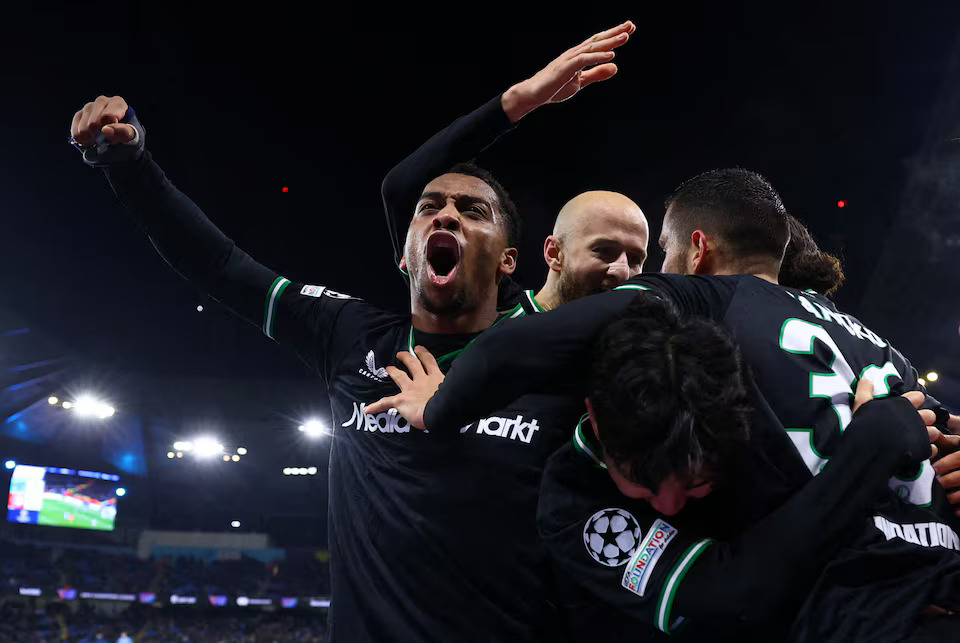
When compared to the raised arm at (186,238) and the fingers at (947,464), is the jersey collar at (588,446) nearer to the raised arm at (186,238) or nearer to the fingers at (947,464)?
the fingers at (947,464)

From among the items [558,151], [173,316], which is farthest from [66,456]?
[558,151]

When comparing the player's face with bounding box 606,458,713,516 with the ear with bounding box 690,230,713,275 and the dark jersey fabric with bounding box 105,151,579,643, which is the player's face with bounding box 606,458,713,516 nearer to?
the dark jersey fabric with bounding box 105,151,579,643

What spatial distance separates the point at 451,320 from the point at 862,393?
4.80 feet

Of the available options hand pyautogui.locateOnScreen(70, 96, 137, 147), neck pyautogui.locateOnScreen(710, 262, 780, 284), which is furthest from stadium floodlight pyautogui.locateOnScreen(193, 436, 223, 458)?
neck pyautogui.locateOnScreen(710, 262, 780, 284)

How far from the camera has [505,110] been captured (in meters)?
2.66

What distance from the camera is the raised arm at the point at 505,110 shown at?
8.34 feet

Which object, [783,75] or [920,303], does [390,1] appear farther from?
[920,303]

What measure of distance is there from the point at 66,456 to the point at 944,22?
25.9 meters

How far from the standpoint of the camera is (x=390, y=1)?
8.02 meters

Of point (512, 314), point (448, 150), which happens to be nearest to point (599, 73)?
point (448, 150)

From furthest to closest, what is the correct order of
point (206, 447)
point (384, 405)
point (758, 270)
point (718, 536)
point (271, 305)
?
point (206, 447) < point (271, 305) < point (758, 270) < point (384, 405) < point (718, 536)

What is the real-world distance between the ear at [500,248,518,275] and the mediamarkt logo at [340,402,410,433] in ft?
2.64

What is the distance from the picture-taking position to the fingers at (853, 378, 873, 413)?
5.68 ft

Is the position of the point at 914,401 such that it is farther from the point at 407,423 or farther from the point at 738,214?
the point at 407,423
